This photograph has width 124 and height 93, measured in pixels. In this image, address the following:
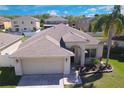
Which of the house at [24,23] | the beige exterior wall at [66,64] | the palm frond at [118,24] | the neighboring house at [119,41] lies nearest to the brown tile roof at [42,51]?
the beige exterior wall at [66,64]

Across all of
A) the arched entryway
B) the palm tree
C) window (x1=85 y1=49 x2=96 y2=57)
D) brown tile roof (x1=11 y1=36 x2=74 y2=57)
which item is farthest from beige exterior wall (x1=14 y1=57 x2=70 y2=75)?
the palm tree

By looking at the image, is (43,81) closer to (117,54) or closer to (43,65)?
(43,65)

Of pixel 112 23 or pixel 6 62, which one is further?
pixel 6 62

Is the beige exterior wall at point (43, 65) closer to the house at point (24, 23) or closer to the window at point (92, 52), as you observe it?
the window at point (92, 52)

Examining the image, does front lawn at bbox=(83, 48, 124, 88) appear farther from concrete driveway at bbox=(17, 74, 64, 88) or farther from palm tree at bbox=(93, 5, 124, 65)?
palm tree at bbox=(93, 5, 124, 65)

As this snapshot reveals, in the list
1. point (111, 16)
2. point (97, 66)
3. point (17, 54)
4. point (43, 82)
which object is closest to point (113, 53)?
point (97, 66)

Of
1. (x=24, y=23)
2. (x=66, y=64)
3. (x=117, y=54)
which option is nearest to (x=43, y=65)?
(x=66, y=64)

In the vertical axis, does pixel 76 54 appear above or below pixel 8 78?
above
